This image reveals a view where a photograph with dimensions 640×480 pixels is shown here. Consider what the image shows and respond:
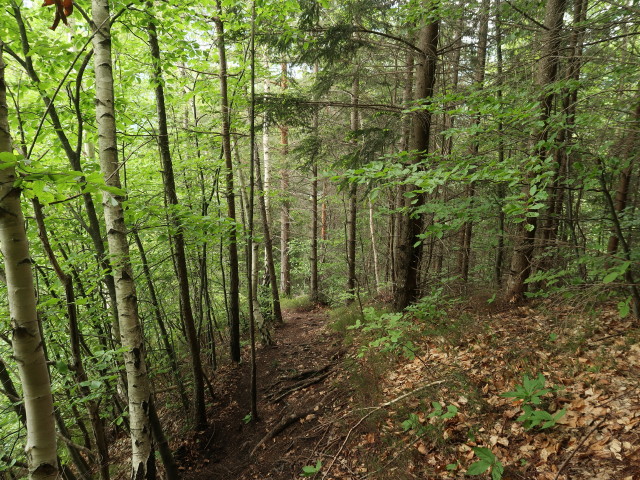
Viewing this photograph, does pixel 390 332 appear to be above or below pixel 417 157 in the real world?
below

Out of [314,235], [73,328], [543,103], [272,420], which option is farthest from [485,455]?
[314,235]

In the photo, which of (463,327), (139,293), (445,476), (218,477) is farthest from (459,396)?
(139,293)

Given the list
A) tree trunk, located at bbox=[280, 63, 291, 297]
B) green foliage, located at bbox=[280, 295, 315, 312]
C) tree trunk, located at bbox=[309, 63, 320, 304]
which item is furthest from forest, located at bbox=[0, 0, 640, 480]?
tree trunk, located at bbox=[309, 63, 320, 304]

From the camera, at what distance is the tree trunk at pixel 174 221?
4682mm

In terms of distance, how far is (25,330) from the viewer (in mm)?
1707

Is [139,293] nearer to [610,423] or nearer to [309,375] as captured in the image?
[309,375]

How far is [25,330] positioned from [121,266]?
79.0 inches

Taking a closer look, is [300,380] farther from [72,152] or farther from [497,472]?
[72,152]

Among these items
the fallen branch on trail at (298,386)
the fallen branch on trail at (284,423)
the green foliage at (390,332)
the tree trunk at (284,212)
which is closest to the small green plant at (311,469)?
the fallen branch on trail at (284,423)

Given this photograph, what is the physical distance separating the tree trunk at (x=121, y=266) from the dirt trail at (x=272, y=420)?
6.35 feet

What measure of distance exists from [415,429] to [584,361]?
226 centimetres

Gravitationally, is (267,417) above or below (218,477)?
above

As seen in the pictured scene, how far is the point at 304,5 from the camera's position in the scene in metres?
6.50

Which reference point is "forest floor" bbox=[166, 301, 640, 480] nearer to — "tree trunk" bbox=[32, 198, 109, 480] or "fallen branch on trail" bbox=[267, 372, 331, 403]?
"fallen branch on trail" bbox=[267, 372, 331, 403]
